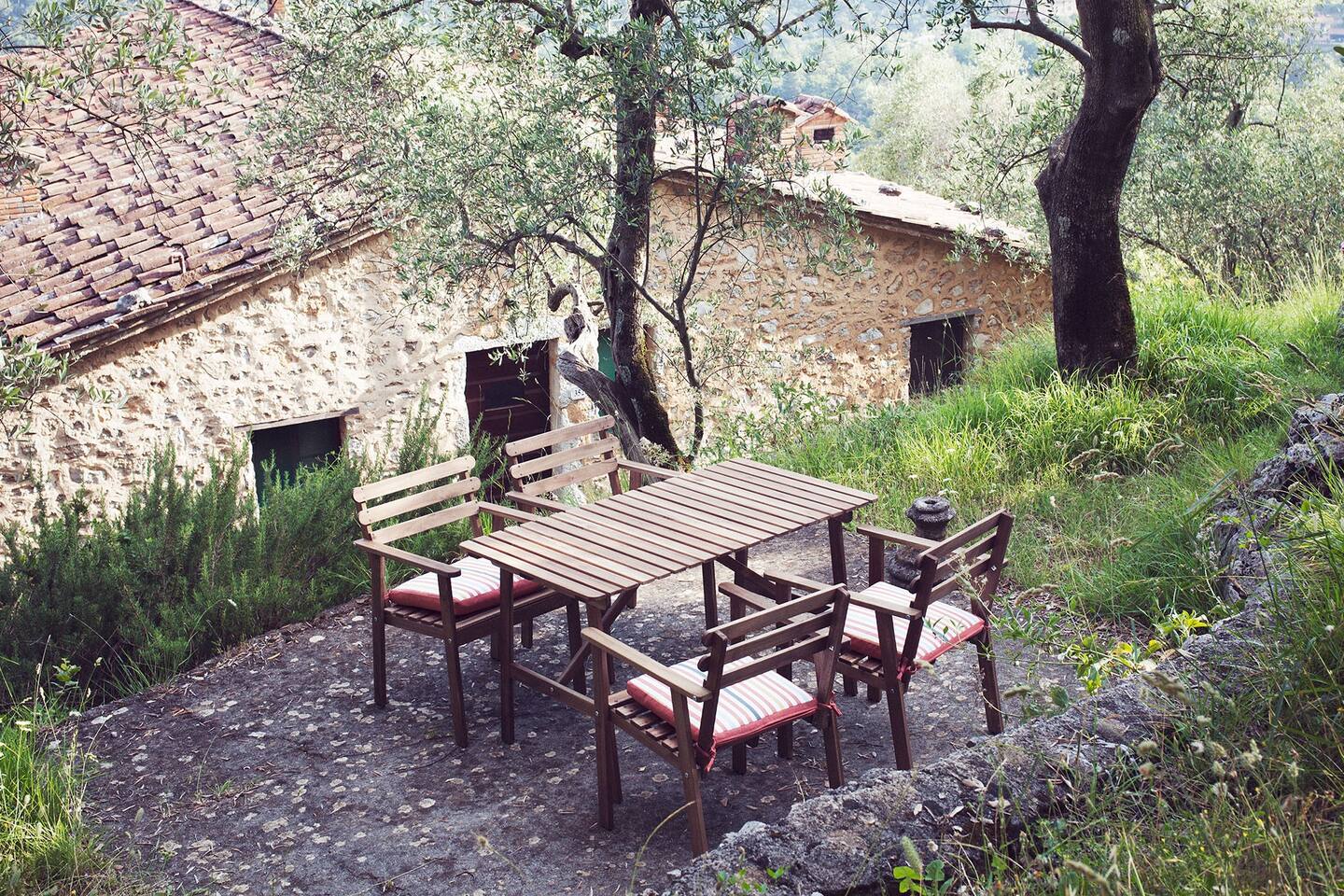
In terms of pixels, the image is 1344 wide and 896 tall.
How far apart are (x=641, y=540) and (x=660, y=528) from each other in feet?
0.51

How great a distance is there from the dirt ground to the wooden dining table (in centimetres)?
33

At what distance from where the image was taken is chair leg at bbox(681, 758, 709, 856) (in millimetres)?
3225

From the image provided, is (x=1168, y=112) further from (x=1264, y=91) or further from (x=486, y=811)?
(x=486, y=811)

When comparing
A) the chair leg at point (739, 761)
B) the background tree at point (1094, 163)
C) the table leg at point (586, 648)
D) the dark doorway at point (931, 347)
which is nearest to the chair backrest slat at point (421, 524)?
the table leg at point (586, 648)

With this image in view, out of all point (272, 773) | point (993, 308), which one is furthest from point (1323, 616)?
point (993, 308)

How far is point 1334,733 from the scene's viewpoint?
2.31m

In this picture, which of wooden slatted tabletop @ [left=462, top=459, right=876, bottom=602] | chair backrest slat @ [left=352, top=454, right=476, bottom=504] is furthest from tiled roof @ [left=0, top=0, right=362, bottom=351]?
wooden slatted tabletop @ [left=462, top=459, right=876, bottom=602]

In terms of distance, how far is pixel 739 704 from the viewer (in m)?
3.41

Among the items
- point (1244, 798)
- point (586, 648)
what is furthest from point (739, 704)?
point (1244, 798)

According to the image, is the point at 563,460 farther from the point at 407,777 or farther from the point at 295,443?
the point at 295,443

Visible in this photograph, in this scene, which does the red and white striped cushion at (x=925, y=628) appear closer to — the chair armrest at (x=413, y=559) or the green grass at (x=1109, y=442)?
the green grass at (x=1109, y=442)

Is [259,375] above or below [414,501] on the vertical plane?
below

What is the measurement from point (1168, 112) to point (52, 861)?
11.2m

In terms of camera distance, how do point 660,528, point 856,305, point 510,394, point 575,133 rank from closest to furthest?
1. point 660,528
2. point 575,133
3. point 510,394
4. point 856,305
